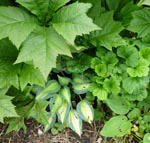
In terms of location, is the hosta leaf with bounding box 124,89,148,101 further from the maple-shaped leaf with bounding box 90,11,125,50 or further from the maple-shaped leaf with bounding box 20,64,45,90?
the maple-shaped leaf with bounding box 20,64,45,90

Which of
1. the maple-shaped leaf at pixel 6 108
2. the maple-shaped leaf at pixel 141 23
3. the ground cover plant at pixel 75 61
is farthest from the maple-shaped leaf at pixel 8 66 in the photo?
the maple-shaped leaf at pixel 141 23

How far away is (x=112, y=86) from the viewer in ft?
5.75

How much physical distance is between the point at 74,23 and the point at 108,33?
1.41 ft

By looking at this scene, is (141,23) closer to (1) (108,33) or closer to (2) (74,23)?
(1) (108,33)

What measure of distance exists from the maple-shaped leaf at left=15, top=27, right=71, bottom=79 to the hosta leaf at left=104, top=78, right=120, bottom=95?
477mm

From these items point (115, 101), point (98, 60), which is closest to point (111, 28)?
point (98, 60)

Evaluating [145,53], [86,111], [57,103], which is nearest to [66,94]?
[57,103]

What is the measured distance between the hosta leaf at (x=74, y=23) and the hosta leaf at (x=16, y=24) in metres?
0.16

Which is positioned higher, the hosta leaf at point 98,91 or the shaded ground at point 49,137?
the hosta leaf at point 98,91

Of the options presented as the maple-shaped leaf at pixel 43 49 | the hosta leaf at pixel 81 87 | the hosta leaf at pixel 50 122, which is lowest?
the hosta leaf at pixel 50 122

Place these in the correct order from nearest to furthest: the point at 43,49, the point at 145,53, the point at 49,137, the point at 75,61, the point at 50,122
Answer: the point at 43,49
the point at 145,53
the point at 75,61
the point at 50,122
the point at 49,137

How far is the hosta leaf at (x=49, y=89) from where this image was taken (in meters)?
1.87

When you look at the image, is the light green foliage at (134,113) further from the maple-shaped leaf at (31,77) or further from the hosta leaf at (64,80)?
the maple-shaped leaf at (31,77)

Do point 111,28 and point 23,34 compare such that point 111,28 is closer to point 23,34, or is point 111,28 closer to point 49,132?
point 23,34
